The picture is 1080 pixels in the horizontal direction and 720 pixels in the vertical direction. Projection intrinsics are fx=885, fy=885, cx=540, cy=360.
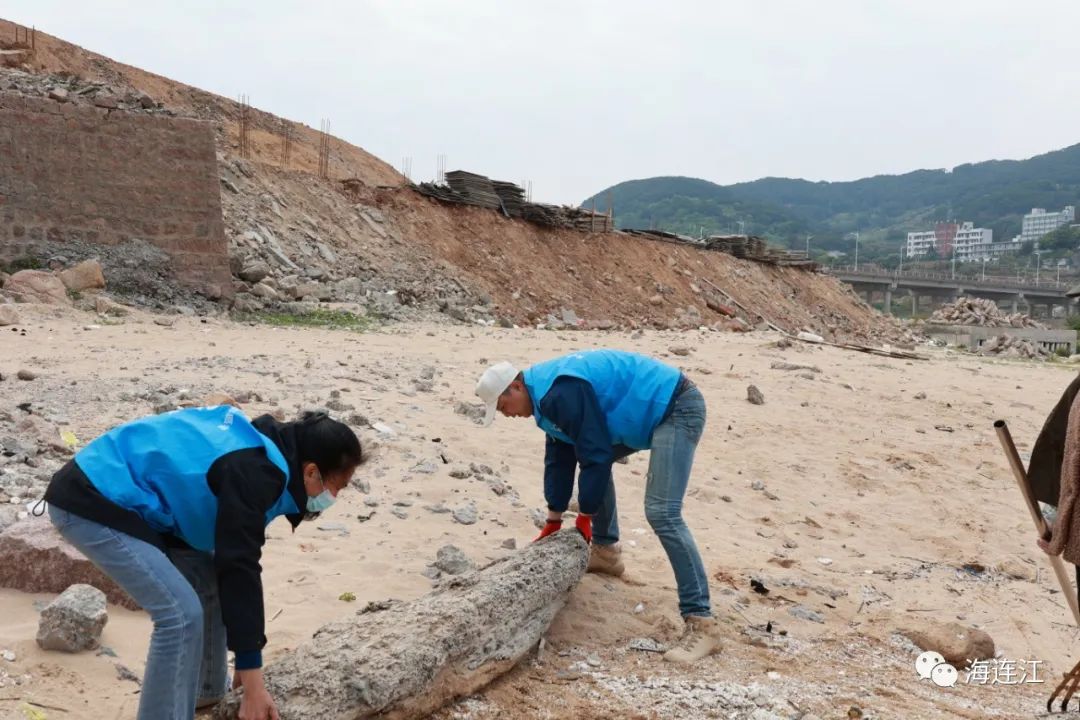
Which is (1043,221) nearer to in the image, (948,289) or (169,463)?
(948,289)

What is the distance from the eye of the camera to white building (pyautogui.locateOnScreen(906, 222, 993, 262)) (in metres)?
156

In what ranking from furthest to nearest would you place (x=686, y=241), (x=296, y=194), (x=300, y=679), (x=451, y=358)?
(x=686, y=241) → (x=296, y=194) → (x=451, y=358) → (x=300, y=679)

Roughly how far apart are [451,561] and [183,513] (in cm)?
205

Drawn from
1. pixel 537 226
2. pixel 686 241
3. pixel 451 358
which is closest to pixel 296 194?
pixel 537 226

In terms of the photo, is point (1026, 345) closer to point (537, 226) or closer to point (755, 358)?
point (537, 226)

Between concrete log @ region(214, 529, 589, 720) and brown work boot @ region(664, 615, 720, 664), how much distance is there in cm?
54

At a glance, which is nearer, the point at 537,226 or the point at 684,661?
the point at 684,661

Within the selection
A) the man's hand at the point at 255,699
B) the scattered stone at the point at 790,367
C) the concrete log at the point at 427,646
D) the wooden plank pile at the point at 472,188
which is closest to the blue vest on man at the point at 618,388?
the concrete log at the point at 427,646

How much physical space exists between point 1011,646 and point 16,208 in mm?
13207

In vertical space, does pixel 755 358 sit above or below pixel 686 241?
below

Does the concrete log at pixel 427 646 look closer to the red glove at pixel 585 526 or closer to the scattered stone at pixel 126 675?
the red glove at pixel 585 526

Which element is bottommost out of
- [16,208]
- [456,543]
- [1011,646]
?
[1011,646]

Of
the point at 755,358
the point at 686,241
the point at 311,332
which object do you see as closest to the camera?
the point at 311,332

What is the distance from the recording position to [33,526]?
377cm
